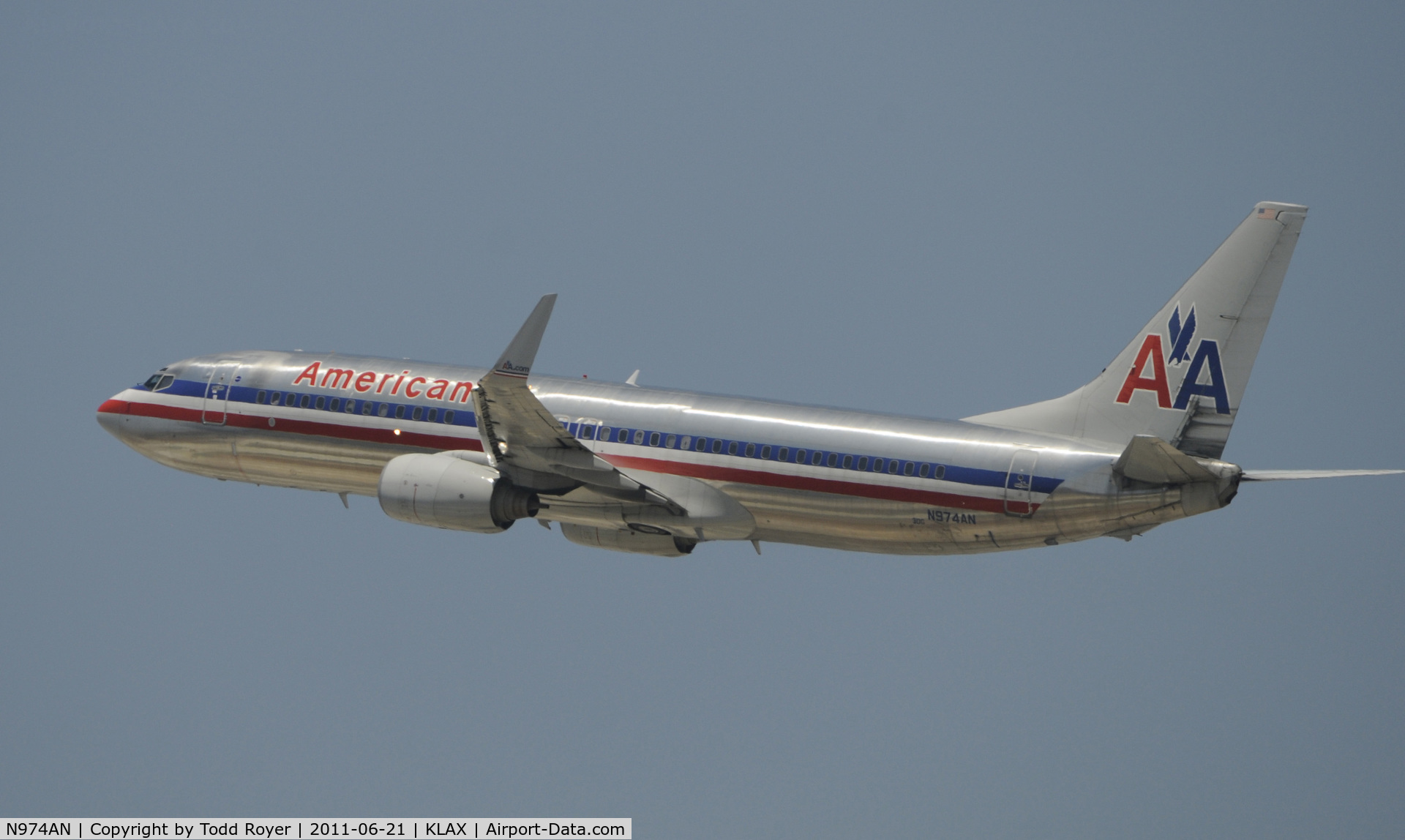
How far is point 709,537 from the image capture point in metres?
48.3

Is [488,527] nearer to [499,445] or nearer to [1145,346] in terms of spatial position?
[499,445]

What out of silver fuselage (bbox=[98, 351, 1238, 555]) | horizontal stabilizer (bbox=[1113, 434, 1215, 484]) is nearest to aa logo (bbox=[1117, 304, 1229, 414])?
silver fuselage (bbox=[98, 351, 1238, 555])

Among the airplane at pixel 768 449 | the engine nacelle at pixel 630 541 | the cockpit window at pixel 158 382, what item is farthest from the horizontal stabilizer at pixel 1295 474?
the cockpit window at pixel 158 382

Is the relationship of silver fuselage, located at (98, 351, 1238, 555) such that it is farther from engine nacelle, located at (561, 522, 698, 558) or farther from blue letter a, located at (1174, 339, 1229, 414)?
blue letter a, located at (1174, 339, 1229, 414)

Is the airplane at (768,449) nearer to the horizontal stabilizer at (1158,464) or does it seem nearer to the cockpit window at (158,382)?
the horizontal stabilizer at (1158,464)

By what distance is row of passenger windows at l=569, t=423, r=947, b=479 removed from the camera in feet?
149

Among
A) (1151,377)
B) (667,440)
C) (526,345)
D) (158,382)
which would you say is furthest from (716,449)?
(158,382)

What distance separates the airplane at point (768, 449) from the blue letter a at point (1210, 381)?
0.13ft

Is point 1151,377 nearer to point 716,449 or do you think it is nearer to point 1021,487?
point 1021,487

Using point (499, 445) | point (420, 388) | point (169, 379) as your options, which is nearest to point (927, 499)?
point (499, 445)

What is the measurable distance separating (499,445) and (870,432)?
8781mm

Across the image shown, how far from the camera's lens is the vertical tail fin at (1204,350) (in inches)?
1737

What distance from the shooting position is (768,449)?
47.0 meters

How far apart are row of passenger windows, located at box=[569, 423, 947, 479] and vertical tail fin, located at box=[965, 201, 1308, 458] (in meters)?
4.08
